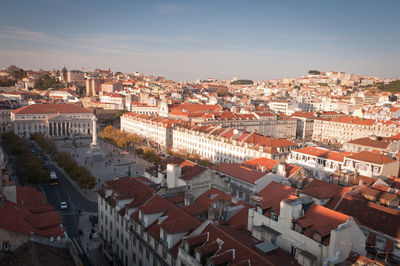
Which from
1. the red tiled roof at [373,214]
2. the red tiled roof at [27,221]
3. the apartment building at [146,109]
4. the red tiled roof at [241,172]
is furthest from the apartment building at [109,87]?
the red tiled roof at [373,214]

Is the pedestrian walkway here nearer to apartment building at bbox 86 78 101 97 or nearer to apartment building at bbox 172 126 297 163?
apartment building at bbox 172 126 297 163

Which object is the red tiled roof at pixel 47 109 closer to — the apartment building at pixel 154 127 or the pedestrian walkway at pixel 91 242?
the apartment building at pixel 154 127

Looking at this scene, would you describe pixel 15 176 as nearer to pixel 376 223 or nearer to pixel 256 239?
pixel 256 239

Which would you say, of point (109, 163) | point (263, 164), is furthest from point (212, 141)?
point (263, 164)

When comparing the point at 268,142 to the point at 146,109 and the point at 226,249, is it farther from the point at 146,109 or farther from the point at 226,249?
the point at 146,109

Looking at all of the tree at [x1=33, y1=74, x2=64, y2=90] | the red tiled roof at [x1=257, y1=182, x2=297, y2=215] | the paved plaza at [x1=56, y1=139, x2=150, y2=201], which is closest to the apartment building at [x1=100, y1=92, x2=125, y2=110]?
the tree at [x1=33, y1=74, x2=64, y2=90]
